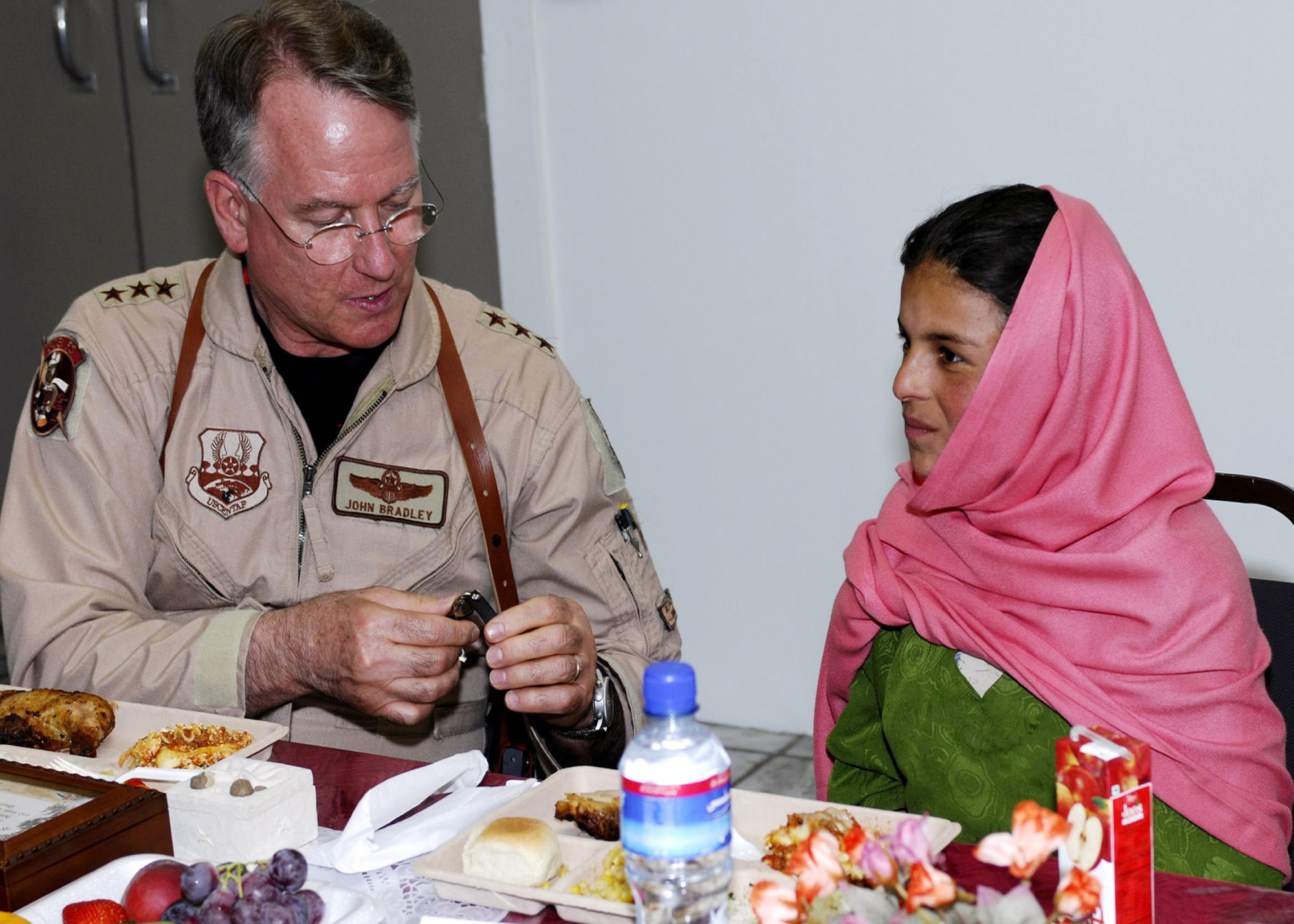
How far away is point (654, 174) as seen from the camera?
3.19 m

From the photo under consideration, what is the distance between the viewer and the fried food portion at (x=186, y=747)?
141cm

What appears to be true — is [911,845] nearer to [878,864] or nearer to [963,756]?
[878,864]

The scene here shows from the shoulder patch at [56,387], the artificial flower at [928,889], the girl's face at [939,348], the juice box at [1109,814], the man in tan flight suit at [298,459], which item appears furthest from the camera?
the shoulder patch at [56,387]

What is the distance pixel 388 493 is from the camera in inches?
74.6

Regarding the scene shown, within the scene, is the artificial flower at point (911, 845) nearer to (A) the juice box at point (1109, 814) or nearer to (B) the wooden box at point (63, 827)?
(A) the juice box at point (1109, 814)

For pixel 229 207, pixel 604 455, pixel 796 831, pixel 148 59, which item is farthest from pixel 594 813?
pixel 148 59

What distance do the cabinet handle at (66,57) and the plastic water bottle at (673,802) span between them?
9.55ft

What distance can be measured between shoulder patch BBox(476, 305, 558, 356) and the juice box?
124cm

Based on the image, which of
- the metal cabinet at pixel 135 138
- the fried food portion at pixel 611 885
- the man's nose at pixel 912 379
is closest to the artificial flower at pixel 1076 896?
the fried food portion at pixel 611 885

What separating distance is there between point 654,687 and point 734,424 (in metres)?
2.29

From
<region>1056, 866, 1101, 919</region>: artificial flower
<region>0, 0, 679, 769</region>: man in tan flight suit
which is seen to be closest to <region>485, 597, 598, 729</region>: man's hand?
<region>0, 0, 679, 769</region>: man in tan flight suit

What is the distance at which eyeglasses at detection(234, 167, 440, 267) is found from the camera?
5.96ft

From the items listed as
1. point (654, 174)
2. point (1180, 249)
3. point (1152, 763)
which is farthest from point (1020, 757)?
point (654, 174)

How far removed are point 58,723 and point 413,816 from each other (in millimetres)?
473
